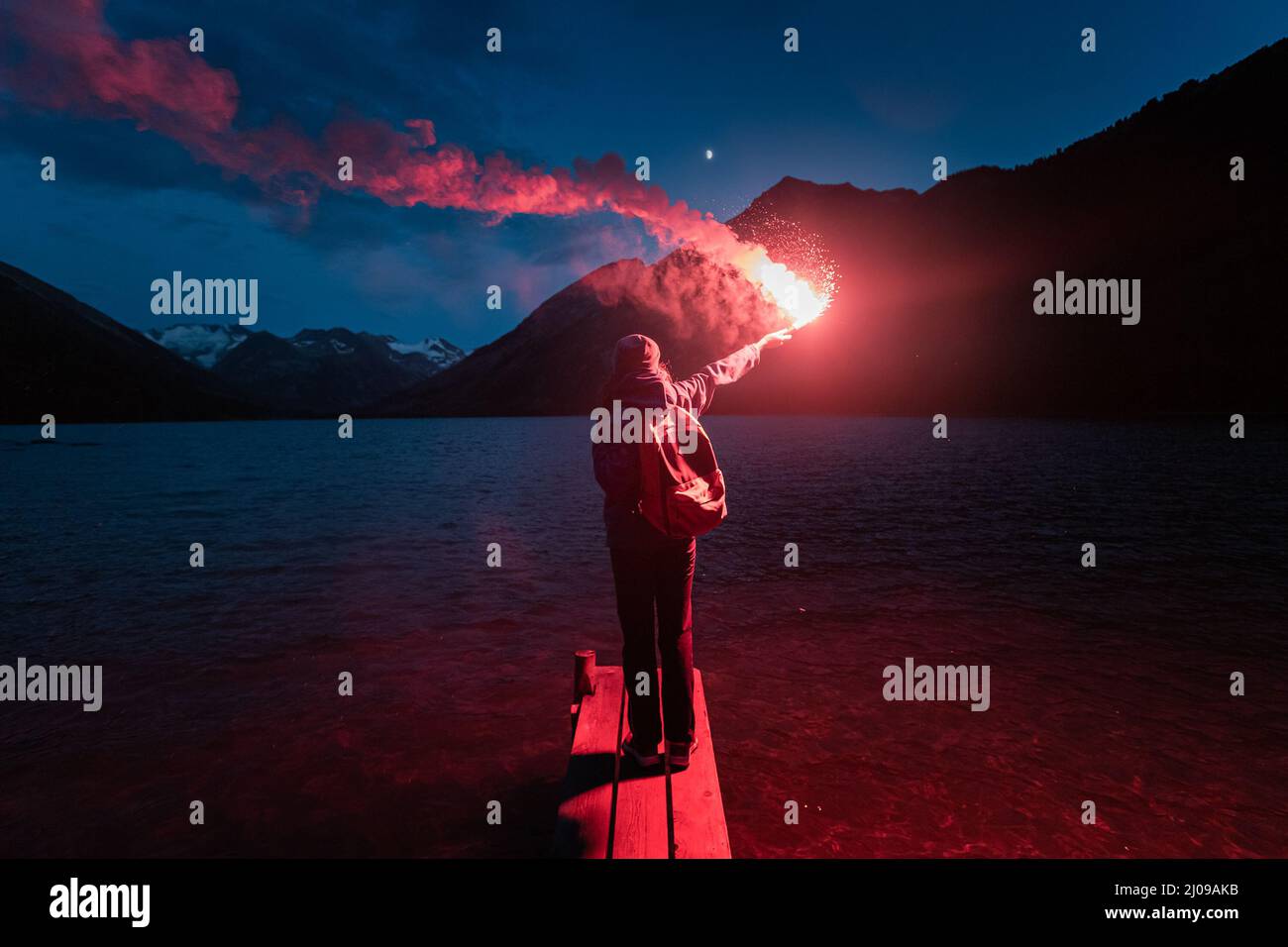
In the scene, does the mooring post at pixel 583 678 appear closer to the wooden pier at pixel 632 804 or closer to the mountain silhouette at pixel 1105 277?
the wooden pier at pixel 632 804

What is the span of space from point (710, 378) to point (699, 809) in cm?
342

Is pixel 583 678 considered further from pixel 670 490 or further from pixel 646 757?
pixel 670 490

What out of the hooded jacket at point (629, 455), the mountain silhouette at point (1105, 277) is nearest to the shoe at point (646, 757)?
the hooded jacket at point (629, 455)

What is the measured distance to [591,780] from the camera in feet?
15.7

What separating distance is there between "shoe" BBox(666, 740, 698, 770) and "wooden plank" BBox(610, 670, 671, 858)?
107 mm

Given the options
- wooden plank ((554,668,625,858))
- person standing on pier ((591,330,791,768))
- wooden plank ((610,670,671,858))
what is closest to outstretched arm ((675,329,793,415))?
person standing on pier ((591,330,791,768))

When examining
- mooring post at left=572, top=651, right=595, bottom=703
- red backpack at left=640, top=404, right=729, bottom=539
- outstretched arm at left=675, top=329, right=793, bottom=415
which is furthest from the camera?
mooring post at left=572, top=651, right=595, bottom=703

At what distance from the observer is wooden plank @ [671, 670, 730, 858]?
12.9ft

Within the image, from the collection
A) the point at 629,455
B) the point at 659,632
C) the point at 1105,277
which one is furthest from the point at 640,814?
the point at 1105,277

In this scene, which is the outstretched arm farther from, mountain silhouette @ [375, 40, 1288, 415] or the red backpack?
mountain silhouette @ [375, 40, 1288, 415]

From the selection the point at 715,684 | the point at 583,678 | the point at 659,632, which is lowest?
the point at 715,684

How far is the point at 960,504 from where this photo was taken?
26688mm

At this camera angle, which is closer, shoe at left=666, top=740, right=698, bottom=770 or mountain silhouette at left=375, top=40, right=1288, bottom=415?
shoe at left=666, top=740, right=698, bottom=770
